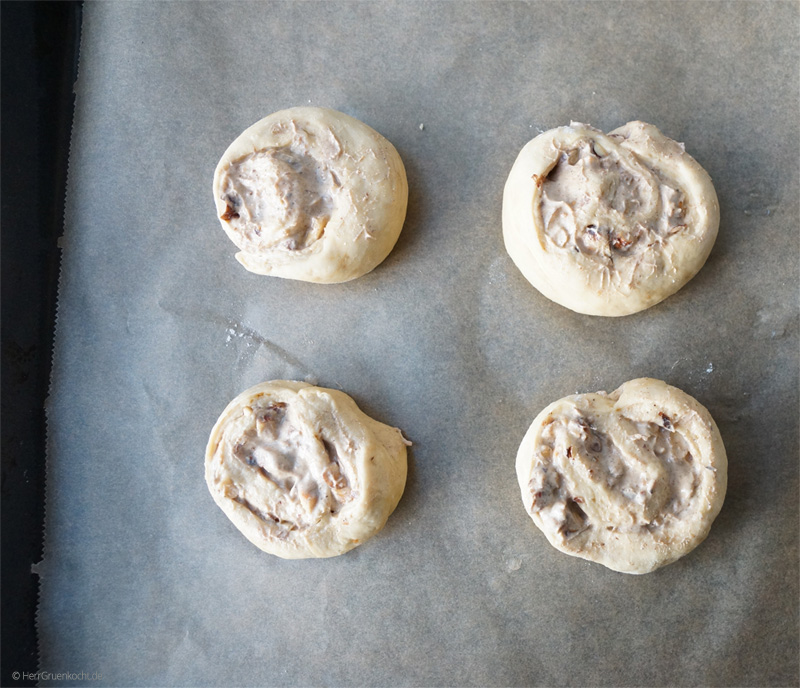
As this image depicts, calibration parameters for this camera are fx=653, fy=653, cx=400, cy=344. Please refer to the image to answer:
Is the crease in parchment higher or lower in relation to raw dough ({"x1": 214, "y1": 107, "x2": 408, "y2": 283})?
lower

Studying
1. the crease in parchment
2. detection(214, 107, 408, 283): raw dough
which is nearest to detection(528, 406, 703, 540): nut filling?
detection(214, 107, 408, 283): raw dough

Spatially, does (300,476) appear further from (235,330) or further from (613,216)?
(613,216)

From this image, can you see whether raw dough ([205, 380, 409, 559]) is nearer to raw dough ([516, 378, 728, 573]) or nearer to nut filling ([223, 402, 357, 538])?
nut filling ([223, 402, 357, 538])

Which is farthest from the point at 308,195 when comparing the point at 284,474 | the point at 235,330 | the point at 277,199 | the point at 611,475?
the point at 611,475

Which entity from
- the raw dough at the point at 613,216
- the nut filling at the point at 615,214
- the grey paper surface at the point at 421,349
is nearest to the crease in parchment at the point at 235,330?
the grey paper surface at the point at 421,349

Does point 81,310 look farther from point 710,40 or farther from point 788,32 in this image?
point 788,32
